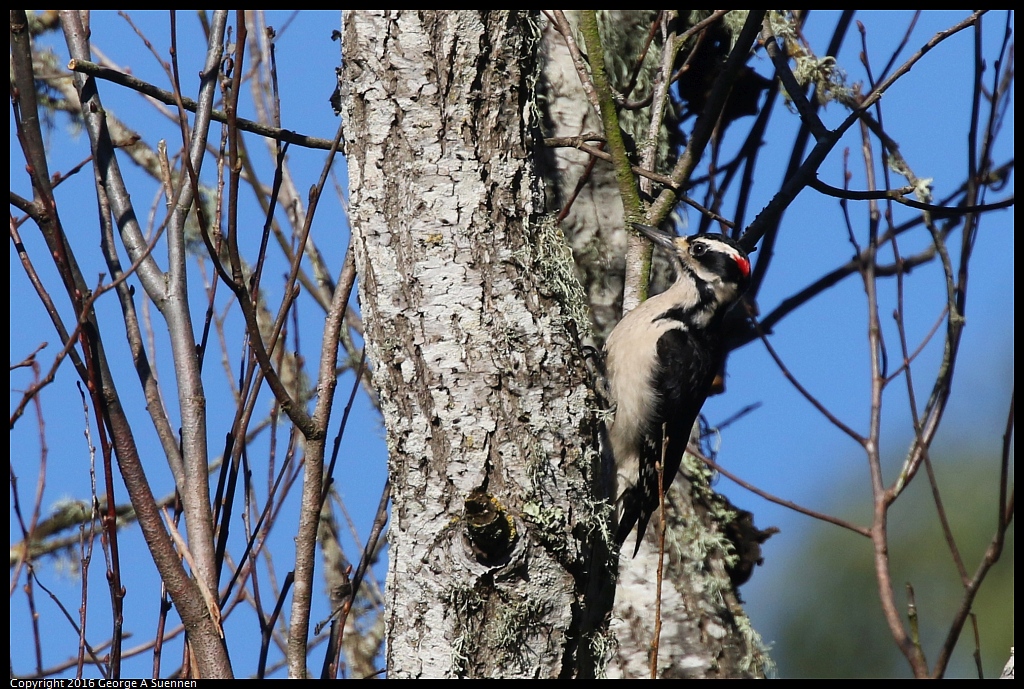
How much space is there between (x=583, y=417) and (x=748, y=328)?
2.67m

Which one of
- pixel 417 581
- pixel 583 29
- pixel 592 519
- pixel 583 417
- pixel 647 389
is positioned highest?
pixel 583 29

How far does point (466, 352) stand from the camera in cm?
251

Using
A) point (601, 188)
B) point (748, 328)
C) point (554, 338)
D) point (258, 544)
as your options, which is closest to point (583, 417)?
point (554, 338)

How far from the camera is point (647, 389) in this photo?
396cm

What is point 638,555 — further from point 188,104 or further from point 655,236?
point 188,104

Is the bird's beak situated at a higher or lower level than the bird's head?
lower

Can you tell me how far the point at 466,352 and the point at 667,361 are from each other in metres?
1.71

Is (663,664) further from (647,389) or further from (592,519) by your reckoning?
(592,519)

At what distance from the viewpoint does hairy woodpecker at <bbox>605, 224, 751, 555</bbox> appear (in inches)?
153

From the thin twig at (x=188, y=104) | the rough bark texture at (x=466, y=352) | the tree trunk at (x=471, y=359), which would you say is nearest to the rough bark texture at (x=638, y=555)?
the thin twig at (x=188, y=104)

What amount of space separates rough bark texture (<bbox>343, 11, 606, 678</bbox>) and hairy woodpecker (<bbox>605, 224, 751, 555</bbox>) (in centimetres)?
104

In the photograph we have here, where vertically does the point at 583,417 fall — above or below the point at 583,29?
below

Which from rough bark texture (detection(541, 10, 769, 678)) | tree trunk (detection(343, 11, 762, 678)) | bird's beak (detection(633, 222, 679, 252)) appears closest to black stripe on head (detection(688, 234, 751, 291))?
bird's beak (detection(633, 222, 679, 252))

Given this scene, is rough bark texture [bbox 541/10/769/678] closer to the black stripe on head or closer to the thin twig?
the black stripe on head
